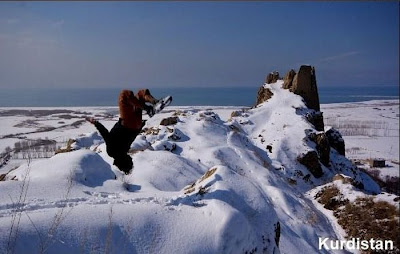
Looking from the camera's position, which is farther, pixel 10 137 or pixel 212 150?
pixel 212 150

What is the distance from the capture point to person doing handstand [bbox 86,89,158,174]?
27.5 feet

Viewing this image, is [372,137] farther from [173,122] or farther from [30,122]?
[30,122]

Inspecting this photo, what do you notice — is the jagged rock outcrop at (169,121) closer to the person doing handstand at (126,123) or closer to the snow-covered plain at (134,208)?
the snow-covered plain at (134,208)

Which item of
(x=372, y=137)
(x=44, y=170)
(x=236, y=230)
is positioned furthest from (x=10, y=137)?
(x=372, y=137)

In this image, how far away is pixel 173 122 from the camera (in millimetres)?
35781

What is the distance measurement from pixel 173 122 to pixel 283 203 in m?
16.6

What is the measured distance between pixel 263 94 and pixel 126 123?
4192cm

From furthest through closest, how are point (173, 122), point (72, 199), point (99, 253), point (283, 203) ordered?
point (173, 122), point (283, 203), point (72, 199), point (99, 253)

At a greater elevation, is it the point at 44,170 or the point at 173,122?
the point at 44,170

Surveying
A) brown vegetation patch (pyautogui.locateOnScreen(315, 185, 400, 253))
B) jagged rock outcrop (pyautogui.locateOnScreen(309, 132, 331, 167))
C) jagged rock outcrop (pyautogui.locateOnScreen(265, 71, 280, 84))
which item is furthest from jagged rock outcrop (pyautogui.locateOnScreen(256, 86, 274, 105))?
brown vegetation patch (pyautogui.locateOnScreen(315, 185, 400, 253))

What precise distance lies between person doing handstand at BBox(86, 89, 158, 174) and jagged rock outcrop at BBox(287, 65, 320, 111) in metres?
39.2

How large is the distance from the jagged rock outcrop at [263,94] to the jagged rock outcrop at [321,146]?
39.9ft

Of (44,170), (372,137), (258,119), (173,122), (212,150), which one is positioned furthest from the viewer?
(372,137)

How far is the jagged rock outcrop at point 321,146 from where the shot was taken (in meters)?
37.0
